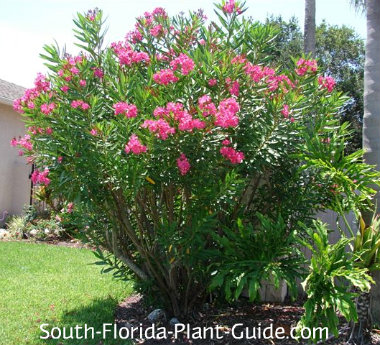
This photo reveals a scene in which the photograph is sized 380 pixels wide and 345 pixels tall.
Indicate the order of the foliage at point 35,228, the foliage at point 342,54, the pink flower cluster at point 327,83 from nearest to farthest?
1. the pink flower cluster at point 327,83
2. the foliage at point 35,228
3. the foliage at point 342,54

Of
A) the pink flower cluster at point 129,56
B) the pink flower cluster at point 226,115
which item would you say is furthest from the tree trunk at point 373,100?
the pink flower cluster at point 129,56

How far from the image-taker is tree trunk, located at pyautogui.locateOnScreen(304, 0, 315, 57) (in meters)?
8.13

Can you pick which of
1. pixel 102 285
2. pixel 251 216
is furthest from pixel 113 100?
pixel 102 285

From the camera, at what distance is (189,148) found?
3.99 m

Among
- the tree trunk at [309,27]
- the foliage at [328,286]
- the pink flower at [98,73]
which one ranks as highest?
the tree trunk at [309,27]

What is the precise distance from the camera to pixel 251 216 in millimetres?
4934

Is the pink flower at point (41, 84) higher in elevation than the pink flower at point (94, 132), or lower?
higher

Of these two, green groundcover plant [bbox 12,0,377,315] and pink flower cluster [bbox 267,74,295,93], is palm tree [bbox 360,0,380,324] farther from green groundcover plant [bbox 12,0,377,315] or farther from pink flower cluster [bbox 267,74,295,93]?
pink flower cluster [bbox 267,74,295,93]

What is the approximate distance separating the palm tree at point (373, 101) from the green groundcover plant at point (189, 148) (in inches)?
12.4

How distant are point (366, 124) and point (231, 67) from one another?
69.8 inches

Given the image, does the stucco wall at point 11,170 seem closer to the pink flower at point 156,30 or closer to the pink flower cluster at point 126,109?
the pink flower at point 156,30

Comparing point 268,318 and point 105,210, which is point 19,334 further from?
point 268,318

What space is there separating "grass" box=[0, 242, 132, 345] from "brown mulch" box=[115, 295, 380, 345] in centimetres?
21

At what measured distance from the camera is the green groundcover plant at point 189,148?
13.2 ft
